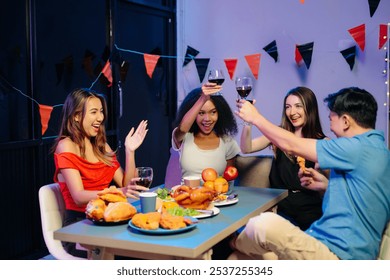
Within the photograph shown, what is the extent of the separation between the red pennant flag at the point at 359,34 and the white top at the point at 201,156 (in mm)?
2135

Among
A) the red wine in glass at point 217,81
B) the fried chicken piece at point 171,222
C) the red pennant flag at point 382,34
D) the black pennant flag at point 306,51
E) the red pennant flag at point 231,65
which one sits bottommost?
the fried chicken piece at point 171,222

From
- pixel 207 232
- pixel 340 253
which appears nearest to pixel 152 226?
pixel 207 232

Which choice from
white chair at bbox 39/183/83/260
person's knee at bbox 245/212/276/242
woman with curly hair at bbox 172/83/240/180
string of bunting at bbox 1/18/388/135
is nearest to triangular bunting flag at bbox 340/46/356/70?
string of bunting at bbox 1/18/388/135

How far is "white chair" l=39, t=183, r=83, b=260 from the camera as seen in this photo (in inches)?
98.9

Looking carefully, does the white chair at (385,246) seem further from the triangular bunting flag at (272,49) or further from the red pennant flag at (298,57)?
the triangular bunting flag at (272,49)

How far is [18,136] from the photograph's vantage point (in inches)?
155

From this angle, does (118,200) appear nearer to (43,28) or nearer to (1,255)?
(1,255)

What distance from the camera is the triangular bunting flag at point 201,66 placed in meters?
5.58

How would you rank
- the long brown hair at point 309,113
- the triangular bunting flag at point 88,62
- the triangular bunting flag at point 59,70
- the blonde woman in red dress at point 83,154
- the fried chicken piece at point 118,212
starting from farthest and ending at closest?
the triangular bunting flag at point 88,62, the triangular bunting flag at point 59,70, the long brown hair at point 309,113, the blonde woman in red dress at point 83,154, the fried chicken piece at point 118,212

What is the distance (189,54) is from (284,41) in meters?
1.09

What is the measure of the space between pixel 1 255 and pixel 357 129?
9.13 ft

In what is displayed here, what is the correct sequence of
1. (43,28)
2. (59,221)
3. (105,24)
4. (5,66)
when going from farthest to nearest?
(105,24)
(43,28)
(5,66)
(59,221)

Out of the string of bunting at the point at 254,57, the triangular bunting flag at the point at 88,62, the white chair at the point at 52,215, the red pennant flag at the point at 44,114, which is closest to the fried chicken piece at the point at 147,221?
the white chair at the point at 52,215

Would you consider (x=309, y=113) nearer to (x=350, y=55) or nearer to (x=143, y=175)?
(x=143, y=175)
